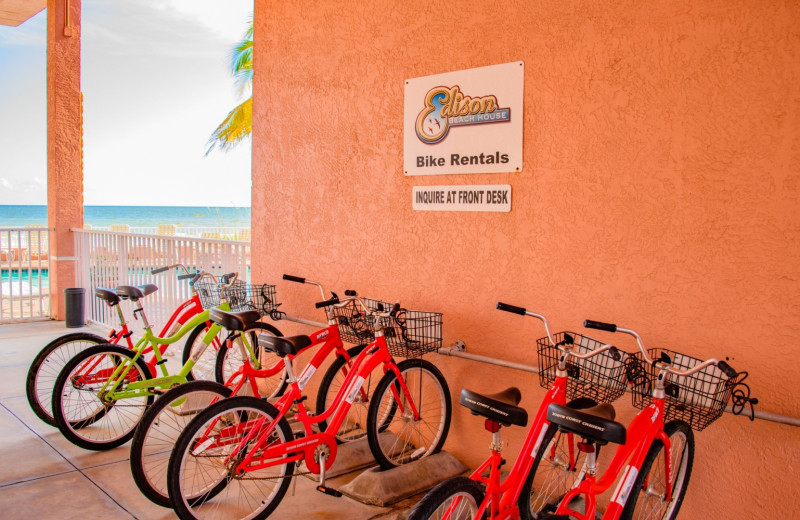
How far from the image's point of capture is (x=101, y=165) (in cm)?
4356

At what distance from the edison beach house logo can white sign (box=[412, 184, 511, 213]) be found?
1.02ft

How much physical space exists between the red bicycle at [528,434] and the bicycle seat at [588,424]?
38 millimetres

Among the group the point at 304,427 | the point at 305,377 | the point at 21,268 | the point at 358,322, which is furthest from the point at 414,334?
the point at 21,268

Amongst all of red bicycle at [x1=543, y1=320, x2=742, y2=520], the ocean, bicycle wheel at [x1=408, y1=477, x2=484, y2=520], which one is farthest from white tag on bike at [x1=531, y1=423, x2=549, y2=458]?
the ocean

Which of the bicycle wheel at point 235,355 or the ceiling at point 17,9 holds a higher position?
→ the ceiling at point 17,9

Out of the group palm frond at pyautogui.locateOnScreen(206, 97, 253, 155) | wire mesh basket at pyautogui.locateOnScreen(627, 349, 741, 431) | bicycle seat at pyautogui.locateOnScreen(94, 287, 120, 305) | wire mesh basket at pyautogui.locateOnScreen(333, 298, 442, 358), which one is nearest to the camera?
wire mesh basket at pyautogui.locateOnScreen(627, 349, 741, 431)

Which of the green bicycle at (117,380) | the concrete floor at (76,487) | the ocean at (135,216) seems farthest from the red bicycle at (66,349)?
the ocean at (135,216)

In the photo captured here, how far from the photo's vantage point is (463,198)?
3.64m

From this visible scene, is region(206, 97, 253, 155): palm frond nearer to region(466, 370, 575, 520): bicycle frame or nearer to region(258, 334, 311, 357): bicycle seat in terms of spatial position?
region(258, 334, 311, 357): bicycle seat

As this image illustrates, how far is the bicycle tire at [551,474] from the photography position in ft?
8.36

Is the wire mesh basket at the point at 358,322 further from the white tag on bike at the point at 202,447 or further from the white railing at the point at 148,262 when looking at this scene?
the white railing at the point at 148,262

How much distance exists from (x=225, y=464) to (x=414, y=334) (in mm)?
1252

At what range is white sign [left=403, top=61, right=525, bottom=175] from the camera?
11.2ft

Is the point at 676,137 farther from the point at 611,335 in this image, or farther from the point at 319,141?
the point at 319,141
